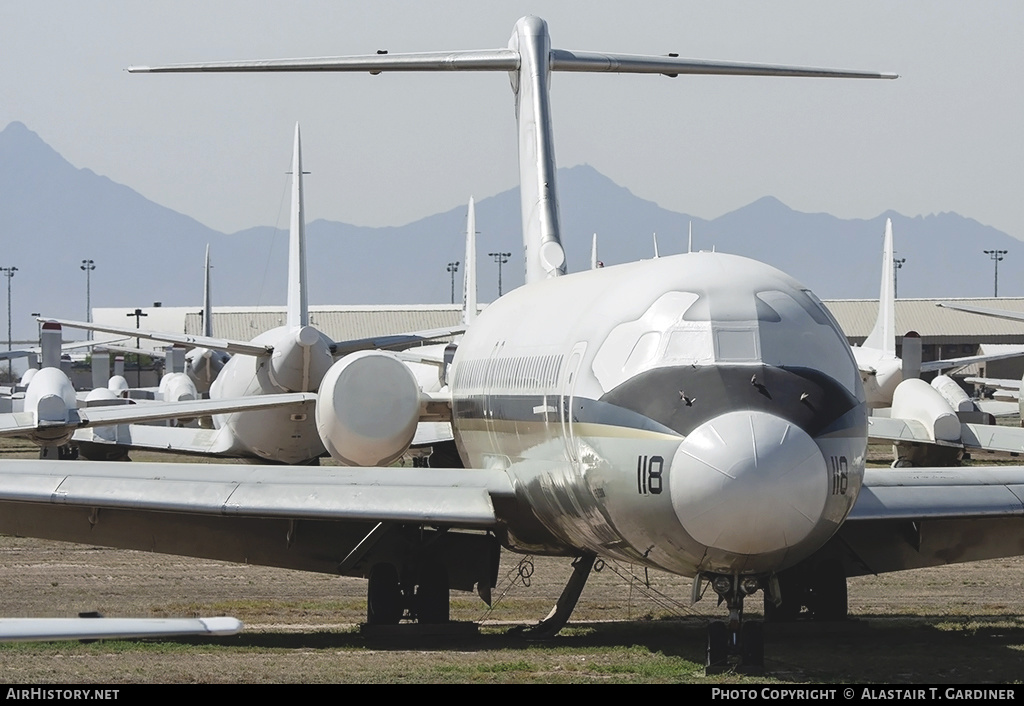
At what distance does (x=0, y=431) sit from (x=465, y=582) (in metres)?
18.7

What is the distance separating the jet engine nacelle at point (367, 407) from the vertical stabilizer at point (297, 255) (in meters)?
17.5

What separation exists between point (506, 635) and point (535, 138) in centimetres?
960

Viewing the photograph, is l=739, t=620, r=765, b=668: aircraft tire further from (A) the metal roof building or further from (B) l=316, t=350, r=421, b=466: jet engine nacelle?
(A) the metal roof building

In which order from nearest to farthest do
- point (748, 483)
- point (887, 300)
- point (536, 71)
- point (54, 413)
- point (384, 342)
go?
point (748, 483)
point (536, 71)
point (54, 413)
point (384, 342)
point (887, 300)

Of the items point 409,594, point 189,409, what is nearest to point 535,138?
point 189,409

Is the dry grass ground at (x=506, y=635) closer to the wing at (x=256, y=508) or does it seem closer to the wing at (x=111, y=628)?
the wing at (x=256, y=508)

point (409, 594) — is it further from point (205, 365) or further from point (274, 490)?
point (205, 365)

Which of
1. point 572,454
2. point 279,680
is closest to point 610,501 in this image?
point 572,454

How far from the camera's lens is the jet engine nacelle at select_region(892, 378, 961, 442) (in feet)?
112

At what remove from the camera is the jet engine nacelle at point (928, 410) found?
34000 mm

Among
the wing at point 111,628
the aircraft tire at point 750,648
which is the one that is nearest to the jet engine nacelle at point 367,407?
the aircraft tire at point 750,648

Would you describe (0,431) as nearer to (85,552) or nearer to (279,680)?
(85,552)

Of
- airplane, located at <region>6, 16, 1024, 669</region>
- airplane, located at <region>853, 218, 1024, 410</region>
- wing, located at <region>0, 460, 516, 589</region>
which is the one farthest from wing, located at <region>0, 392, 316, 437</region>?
airplane, located at <region>853, 218, 1024, 410</region>

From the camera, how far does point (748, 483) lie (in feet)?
32.3
